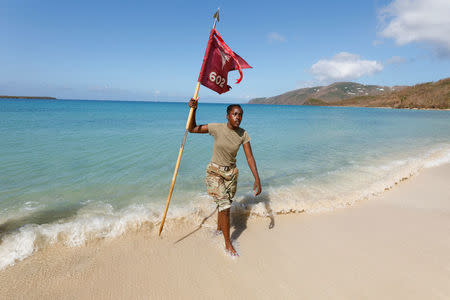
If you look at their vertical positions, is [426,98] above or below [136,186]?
above

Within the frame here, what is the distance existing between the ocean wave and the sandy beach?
23 cm

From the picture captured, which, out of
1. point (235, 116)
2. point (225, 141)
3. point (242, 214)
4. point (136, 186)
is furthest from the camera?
point (136, 186)

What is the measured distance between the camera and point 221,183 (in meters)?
3.66

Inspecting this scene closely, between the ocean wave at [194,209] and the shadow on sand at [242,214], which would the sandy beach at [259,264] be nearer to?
the shadow on sand at [242,214]

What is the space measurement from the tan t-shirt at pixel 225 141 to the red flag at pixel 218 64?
90cm

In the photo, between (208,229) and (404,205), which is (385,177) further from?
(208,229)

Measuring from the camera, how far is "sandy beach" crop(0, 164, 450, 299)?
2.93 m

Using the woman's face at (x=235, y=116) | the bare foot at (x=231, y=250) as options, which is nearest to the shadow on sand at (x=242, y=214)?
the bare foot at (x=231, y=250)

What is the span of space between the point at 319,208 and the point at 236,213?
2.14m

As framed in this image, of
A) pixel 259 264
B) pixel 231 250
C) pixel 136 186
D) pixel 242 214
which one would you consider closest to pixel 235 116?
pixel 231 250

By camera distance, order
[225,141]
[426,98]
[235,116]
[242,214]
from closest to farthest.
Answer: [235,116] < [225,141] < [242,214] < [426,98]

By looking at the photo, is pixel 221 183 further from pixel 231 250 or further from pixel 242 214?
pixel 242 214

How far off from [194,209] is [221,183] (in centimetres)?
191

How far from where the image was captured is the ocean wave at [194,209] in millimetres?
3814
